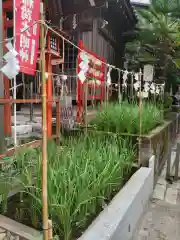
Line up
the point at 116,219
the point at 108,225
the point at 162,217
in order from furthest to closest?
the point at 162,217, the point at 116,219, the point at 108,225

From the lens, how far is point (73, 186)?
6.27ft

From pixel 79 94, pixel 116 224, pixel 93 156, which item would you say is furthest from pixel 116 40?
pixel 116 224

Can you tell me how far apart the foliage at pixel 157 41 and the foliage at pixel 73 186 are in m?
8.03

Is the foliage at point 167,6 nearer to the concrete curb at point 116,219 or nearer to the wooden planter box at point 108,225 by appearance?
the concrete curb at point 116,219

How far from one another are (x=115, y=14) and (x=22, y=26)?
27.7 feet

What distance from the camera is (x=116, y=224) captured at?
6.04ft

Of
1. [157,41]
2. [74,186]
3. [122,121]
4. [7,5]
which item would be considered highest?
[157,41]

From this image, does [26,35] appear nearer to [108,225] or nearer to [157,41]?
[108,225]

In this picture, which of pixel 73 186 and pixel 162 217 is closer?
pixel 73 186

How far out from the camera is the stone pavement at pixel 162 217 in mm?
2702

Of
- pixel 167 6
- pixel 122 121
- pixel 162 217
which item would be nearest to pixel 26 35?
pixel 122 121

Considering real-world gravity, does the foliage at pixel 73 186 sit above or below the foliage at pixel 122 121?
below

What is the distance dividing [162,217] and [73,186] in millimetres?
1909

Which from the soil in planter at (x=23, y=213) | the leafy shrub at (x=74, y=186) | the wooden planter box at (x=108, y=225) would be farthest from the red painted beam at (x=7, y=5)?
the wooden planter box at (x=108, y=225)
